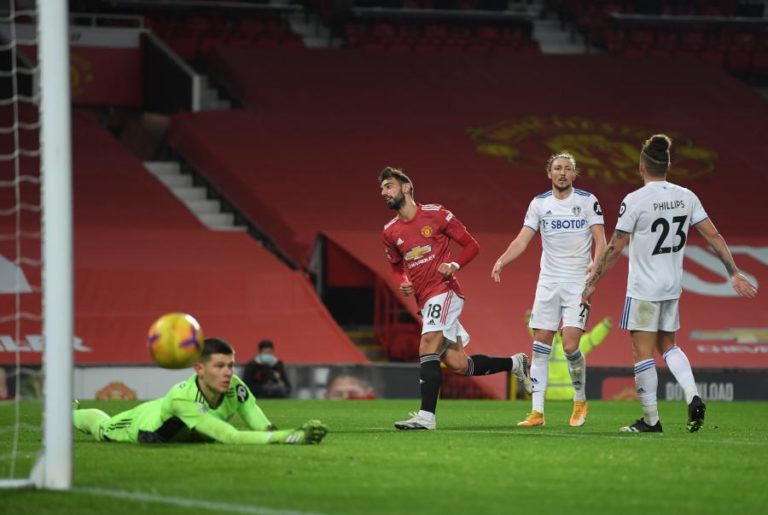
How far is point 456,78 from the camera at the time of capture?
29094 mm

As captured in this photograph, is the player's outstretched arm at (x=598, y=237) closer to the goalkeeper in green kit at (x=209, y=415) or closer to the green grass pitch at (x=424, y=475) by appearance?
the green grass pitch at (x=424, y=475)

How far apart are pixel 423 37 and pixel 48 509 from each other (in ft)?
85.2

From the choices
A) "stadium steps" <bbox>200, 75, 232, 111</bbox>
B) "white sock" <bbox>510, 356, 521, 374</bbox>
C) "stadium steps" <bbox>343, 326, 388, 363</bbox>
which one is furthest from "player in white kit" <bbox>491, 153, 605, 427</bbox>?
"stadium steps" <bbox>200, 75, 232, 111</bbox>

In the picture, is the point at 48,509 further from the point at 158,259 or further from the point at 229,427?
the point at 158,259

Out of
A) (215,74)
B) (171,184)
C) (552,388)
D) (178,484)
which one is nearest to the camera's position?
(178,484)

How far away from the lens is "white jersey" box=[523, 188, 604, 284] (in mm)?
11297

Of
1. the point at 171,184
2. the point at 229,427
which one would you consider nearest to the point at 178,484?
the point at 229,427

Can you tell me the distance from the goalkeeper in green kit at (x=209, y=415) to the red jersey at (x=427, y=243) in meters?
2.47

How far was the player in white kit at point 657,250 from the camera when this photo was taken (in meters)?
10.1

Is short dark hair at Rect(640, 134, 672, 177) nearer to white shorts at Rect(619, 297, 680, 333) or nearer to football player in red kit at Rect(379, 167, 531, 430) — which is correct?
→ white shorts at Rect(619, 297, 680, 333)

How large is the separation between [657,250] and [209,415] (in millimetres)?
3504

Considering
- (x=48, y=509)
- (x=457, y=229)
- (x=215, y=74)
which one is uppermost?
(x=215, y=74)

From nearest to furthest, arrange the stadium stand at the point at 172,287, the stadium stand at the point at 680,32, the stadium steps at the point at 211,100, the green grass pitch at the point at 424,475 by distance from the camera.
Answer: the green grass pitch at the point at 424,475 → the stadium stand at the point at 172,287 → the stadium steps at the point at 211,100 → the stadium stand at the point at 680,32

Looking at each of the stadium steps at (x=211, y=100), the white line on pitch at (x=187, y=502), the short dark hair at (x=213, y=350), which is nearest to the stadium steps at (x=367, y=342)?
the stadium steps at (x=211, y=100)
